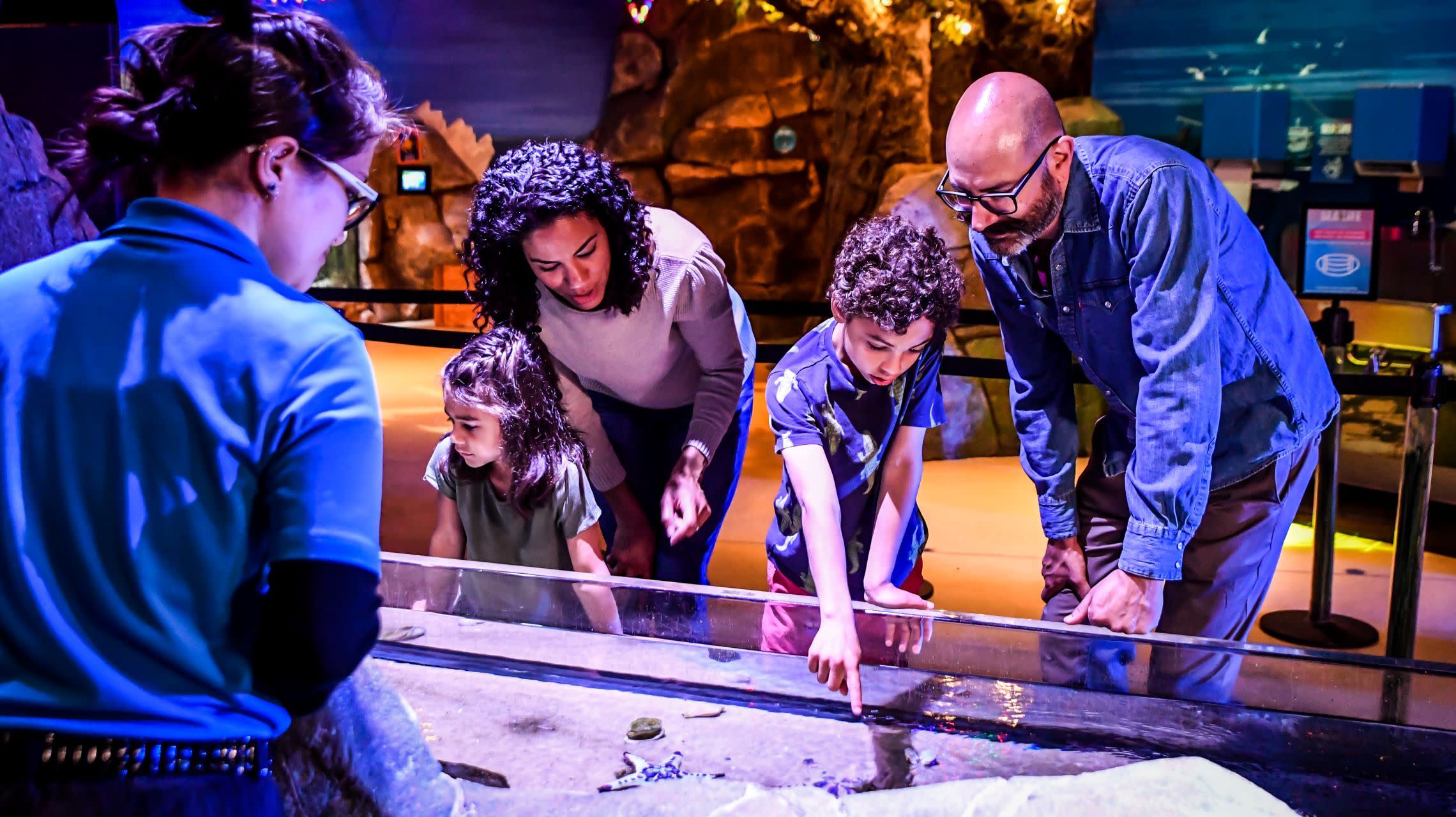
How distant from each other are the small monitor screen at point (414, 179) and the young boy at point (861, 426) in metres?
3.88

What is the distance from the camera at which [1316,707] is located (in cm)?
173

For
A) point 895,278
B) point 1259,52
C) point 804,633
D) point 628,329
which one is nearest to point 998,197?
point 895,278

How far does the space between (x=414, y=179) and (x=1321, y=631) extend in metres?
5.38

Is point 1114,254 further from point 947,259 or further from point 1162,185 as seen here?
point 947,259

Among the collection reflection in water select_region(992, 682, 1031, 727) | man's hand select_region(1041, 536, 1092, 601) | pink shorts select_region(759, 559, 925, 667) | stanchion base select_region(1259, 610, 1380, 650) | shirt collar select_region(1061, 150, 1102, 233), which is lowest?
stanchion base select_region(1259, 610, 1380, 650)

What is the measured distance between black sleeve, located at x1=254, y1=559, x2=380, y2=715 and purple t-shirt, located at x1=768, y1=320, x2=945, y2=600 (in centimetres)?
134

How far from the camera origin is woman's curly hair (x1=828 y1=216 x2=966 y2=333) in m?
2.09

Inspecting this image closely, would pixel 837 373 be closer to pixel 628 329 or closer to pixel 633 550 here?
pixel 628 329

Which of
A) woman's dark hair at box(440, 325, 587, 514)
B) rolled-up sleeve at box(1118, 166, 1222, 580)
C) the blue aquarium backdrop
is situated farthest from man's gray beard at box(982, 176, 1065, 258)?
the blue aquarium backdrop

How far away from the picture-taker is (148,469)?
80 centimetres

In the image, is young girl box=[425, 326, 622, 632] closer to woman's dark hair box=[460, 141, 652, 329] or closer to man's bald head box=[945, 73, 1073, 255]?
woman's dark hair box=[460, 141, 652, 329]

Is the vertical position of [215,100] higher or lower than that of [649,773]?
higher

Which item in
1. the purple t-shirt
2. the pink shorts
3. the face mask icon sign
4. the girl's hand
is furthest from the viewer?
the face mask icon sign

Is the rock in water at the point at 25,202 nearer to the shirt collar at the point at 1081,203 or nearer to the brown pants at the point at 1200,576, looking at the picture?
the shirt collar at the point at 1081,203
